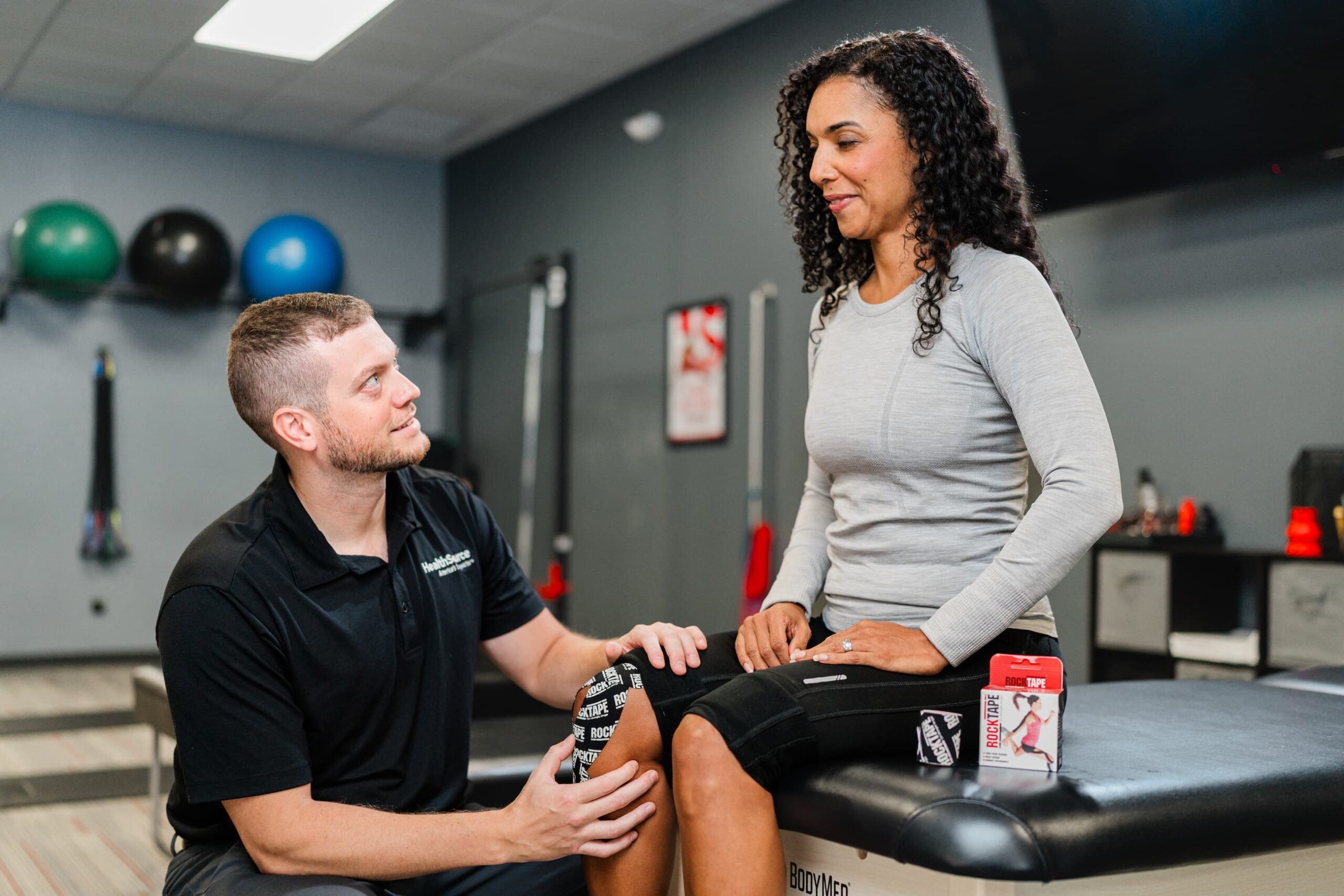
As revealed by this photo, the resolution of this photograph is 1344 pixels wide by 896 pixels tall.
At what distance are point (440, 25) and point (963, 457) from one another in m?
3.83

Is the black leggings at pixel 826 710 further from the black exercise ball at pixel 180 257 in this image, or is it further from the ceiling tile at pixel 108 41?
the black exercise ball at pixel 180 257

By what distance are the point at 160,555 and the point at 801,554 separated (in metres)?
5.17

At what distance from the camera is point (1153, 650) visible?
293cm

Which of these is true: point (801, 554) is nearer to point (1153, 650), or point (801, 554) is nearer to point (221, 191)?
point (1153, 650)

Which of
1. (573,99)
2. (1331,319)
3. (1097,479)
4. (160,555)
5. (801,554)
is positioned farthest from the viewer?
(160,555)

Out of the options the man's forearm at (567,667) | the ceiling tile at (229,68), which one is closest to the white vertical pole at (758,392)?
the ceiling tile at (229,68)

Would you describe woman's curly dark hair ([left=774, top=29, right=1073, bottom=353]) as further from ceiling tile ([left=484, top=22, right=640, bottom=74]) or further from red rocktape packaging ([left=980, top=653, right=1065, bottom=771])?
ceiling tile ([left=484, top=22, right=640, bottom=74])

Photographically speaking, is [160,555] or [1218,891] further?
[160,555]

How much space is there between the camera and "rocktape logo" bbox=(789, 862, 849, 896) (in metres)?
1.21

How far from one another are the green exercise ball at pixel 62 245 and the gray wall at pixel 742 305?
180 cm

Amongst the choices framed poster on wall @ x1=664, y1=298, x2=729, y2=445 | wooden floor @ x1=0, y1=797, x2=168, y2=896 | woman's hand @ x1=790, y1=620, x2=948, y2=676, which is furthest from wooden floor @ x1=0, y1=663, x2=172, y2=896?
framed poster on wall @ x1=664, y1=298, x2=729, y2=445

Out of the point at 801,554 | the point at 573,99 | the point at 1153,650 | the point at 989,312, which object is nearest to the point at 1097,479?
the point at 989,312

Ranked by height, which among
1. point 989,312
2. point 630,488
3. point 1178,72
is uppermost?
point 1178,72

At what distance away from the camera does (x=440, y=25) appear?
4625 millimetres
